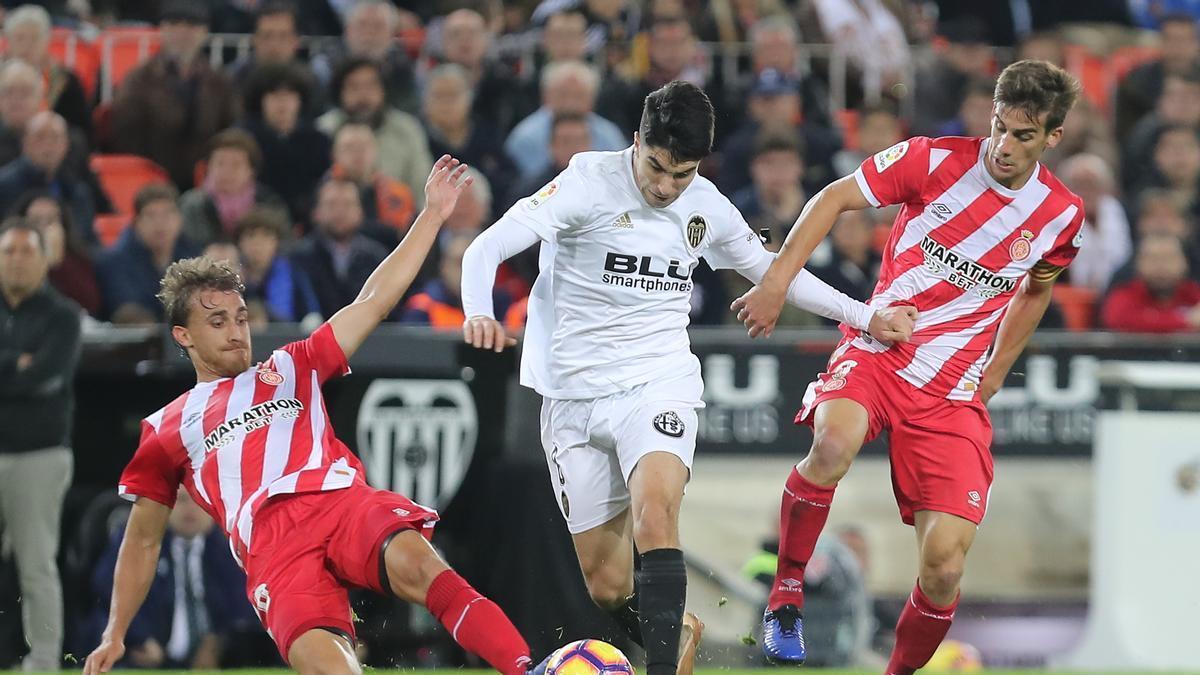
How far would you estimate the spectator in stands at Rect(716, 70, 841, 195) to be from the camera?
41.3 feet

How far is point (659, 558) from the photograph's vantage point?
657 centimetres

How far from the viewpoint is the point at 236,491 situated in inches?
260

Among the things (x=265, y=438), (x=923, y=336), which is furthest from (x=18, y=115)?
(x=923, y=336)

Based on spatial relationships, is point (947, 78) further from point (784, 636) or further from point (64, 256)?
point (784, 636)

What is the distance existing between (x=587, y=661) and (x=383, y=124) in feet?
22.2

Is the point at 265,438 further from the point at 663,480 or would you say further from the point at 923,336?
the point at 923,336

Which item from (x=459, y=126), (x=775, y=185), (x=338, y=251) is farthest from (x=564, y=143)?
(x=338, y=251)

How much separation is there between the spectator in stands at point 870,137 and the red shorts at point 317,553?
23.4 ft

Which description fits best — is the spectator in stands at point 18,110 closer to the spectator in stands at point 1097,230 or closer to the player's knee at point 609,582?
the player's knee at point 609,582

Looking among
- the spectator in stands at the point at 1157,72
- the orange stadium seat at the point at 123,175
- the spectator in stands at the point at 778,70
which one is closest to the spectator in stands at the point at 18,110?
the orange stadium seat at the point at 123,175

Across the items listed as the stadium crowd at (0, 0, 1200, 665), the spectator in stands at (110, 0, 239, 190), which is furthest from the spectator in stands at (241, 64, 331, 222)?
→ the spectator in stands at (110, 0, 239, 190)

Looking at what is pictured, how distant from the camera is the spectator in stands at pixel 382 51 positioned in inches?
509

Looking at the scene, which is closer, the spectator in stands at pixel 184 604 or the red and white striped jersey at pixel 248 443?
the red and white striped jersey at pixel 248 443

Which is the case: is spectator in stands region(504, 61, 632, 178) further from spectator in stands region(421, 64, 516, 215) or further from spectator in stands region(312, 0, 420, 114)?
spectator in stands region(312, 0, 420, 114)
